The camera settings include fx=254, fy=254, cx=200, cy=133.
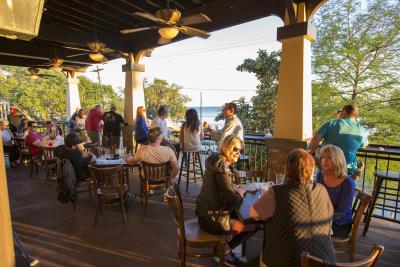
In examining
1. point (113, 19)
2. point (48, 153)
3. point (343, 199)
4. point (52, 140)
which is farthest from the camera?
point (113, 19)

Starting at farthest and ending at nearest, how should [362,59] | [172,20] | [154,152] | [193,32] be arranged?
[362,59] → [193,32] → [172,20] → [154,152]

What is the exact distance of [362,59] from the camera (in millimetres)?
10383

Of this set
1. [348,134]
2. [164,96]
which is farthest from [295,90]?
[164,96]

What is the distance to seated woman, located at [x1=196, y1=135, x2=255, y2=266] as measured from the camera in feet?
6.91

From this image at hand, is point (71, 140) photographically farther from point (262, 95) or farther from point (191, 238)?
point (262, 95)

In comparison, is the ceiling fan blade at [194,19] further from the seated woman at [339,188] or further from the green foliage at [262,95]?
the green foliage at [262,95]

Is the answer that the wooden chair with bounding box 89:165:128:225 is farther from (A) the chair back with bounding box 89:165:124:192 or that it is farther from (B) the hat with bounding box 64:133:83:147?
(B) the hat with bounding box 64:133:83:147

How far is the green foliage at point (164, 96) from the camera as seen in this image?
67.5 feet

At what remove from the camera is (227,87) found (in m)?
58.3

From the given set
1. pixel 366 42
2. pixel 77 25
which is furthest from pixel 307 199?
pixel 366 42

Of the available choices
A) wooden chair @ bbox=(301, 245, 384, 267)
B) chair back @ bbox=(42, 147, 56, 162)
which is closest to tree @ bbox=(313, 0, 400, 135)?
chair back @ bbox=(42, 147, 56, 162)

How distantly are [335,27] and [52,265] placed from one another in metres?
12.2

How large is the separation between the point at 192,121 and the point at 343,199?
2.86m

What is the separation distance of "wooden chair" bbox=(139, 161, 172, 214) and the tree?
9.37 meters
